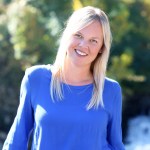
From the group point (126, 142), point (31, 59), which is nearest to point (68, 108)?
point (31, 59)

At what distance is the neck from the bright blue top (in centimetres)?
3

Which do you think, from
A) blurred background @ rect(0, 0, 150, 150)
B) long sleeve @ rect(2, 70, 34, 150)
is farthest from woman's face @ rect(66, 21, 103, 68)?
blurred background @ rect(0, 0, 150, 150)

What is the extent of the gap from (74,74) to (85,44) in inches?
6.5

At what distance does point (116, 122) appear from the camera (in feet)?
9.13

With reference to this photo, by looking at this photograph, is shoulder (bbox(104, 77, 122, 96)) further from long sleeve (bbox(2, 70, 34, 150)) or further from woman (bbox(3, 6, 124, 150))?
long sleeve (bbox(2, 70, 34, 150))

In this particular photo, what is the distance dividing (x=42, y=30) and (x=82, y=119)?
3975mm

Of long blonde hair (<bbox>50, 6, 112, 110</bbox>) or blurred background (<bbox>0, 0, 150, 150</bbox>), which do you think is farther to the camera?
blurred background (<bbox>0, 0, 150, 150</bbox>)

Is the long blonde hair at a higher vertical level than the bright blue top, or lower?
higher

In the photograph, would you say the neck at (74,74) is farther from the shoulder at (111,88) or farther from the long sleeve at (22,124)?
the long sleeve at (22,124)

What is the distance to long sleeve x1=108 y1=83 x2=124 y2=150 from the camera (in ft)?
9.02

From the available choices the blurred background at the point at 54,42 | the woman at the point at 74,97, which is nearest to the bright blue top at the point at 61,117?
the woman at the point at 74,97

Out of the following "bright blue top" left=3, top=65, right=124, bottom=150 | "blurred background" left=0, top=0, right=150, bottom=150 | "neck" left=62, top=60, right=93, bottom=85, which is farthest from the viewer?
"blurred background" left=0, top=0, right=150, bottom=150

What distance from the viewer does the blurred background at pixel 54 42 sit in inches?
252

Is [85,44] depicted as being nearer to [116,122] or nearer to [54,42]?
[116,122]
